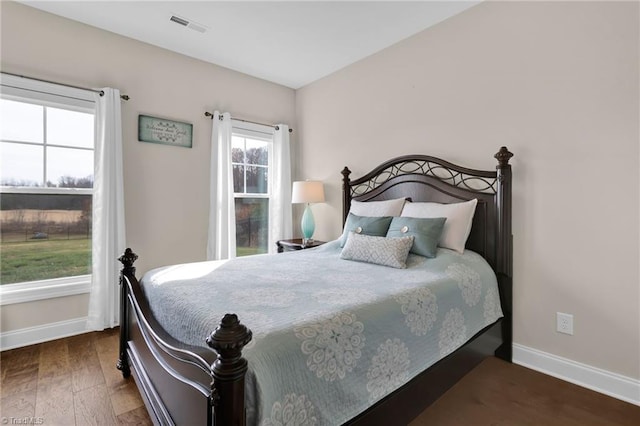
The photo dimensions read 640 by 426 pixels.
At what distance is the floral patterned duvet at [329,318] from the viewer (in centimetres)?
104

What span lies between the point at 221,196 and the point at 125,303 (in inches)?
66.8

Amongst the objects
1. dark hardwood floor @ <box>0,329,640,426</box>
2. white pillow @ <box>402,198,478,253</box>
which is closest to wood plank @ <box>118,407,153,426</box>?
dark hardwood floor @ <box>0,329,640,426</box>

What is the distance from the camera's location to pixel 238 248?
387 centimetres

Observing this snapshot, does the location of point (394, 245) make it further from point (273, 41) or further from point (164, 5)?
point (164, 5)

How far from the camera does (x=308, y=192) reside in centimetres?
361

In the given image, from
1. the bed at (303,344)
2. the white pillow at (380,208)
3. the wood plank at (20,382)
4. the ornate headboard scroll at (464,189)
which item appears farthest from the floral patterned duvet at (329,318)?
the wood plank at (20,382)

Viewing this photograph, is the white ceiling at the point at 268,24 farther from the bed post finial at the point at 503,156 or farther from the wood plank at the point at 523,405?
the wood plank at the point at 523,405

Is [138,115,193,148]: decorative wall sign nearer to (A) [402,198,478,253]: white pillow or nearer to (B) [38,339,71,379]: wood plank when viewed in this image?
(B) [38,339,71,379]: wood plank

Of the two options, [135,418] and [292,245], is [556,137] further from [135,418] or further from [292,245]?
[135,418]

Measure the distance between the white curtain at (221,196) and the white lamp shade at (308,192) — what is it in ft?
2.40

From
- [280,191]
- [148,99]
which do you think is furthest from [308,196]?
[148,99]

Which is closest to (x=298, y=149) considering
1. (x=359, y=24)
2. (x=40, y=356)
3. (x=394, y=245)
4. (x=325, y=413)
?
(x=359, y=24)

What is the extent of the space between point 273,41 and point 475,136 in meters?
2.05

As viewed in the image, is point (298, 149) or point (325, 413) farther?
point (298, 149)
